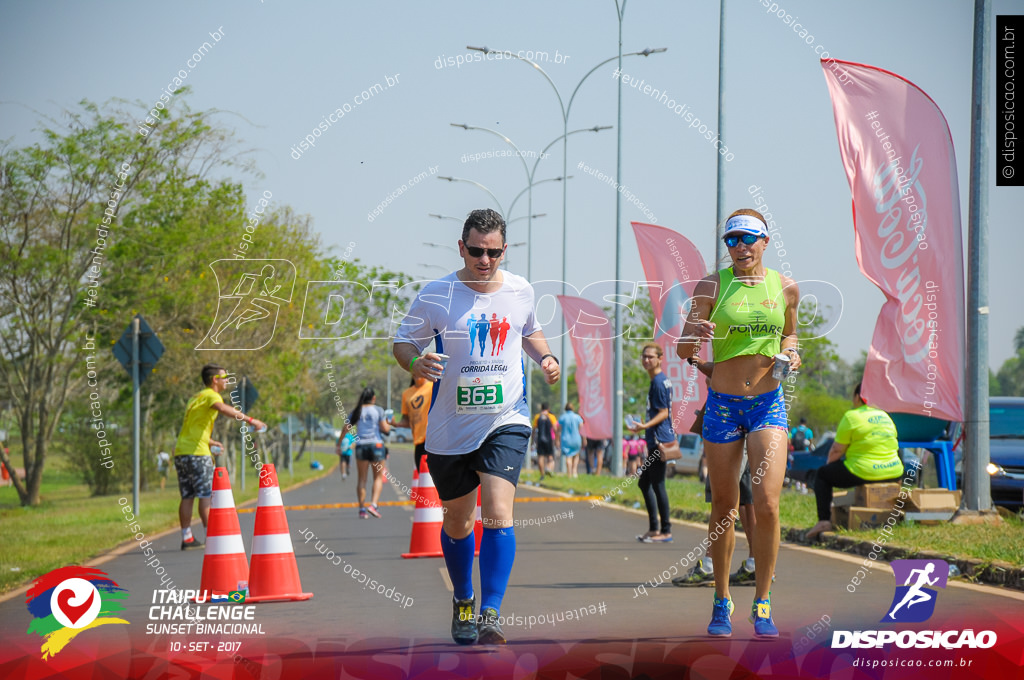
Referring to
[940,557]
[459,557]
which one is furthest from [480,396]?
[940,557]

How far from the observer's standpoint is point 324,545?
13.0 meters

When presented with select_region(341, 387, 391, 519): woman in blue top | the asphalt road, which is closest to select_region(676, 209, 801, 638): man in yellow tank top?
the asphalt road

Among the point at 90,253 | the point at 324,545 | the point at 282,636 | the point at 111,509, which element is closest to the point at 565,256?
the point at 90,253

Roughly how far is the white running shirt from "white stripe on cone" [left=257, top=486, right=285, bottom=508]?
2.32 meters

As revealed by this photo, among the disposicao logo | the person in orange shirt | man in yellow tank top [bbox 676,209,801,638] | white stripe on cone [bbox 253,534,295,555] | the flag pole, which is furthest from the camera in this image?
the person in orange shirt

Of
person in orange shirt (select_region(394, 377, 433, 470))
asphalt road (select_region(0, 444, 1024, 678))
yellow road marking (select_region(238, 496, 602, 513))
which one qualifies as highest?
person in orange shirt (select_region(394, 377, 433, 470))

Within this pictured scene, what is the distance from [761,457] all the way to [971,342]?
633 centimetres

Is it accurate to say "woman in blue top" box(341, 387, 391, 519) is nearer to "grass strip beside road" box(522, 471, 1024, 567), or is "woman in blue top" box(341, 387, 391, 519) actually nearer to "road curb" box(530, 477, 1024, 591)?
"grass strip beside road" box(522, 471, 1024, 567)

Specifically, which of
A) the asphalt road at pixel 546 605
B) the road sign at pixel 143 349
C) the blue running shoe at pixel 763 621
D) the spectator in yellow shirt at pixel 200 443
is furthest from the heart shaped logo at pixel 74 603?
the road sign at pixel 143 349

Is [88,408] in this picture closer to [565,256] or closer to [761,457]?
[565,256]

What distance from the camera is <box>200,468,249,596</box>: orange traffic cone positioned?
27.3 ft

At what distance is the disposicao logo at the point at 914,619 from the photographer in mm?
5863

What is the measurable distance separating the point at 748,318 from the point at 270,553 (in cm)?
368

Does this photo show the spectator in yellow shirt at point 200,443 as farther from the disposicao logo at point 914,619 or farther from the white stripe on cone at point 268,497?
the disposicao logo at point 914,619
